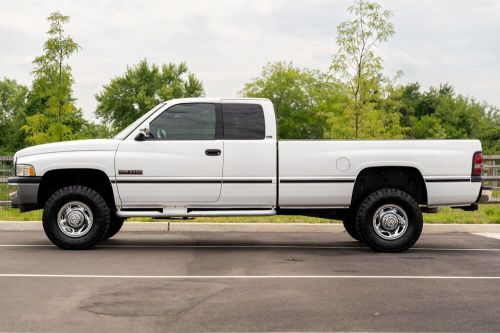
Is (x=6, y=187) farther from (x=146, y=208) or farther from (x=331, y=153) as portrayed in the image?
(x=331, y=153)

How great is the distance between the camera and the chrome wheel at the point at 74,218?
34.5 ft

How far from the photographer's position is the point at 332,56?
68.7ft

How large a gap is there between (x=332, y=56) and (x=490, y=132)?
61.3 m

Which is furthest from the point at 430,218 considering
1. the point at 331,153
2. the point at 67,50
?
the point at 67,50

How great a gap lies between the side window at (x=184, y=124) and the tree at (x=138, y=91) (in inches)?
2365

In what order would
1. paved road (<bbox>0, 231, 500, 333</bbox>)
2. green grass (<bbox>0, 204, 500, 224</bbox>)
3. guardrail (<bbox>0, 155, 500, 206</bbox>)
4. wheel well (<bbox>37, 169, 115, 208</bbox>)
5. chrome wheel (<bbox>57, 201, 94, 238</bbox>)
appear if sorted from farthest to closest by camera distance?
guardrail (<bbox>0, 155, 500, 206</bbox>), green grass (<bbox>0, 204, 500, 224</bbox>), wheel well (<bbox>37, 169, 115, 208</bbox>), chrome wheel (<bbox>57, 201, 94, 238</bbox>), paved road (<bbox>0, 231, 500, 333</bbox>)

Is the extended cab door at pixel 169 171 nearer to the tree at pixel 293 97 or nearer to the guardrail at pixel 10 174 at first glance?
the guardrail at pixel 10 174

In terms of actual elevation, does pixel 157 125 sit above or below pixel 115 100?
below

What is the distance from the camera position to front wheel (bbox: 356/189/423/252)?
1045cm

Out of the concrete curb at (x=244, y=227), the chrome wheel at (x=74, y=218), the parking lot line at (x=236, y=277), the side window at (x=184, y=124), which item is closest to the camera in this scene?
the parking lot line at (x=236, y=277)

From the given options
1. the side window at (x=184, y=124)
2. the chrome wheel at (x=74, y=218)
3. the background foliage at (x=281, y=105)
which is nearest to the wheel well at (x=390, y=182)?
the side window at (x=184, y=124)

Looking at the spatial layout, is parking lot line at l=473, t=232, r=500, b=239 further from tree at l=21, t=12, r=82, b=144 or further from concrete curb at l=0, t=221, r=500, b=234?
tree at l=21, t=12, r=82, b=144

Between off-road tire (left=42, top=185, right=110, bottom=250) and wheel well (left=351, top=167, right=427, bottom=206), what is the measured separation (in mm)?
3648

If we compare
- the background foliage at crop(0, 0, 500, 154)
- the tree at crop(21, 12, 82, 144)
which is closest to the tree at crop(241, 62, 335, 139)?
the background foliage at crop(0, 0, 500, 154)
